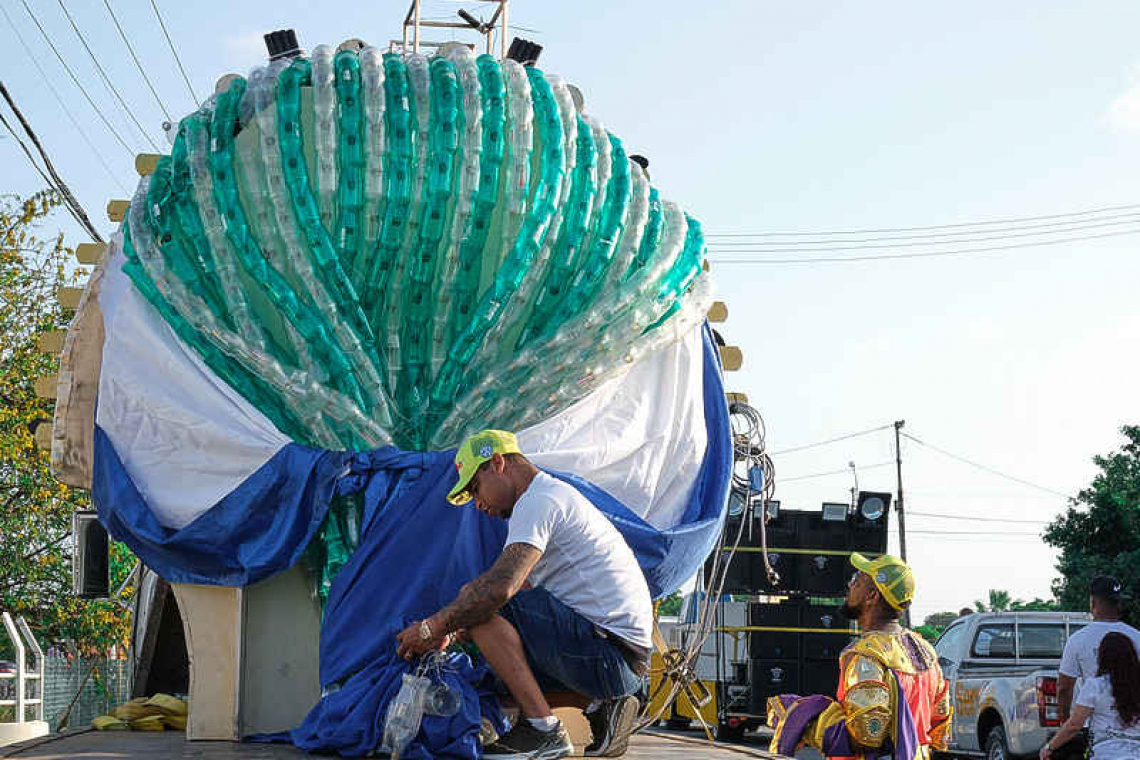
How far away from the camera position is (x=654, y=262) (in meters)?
7.39

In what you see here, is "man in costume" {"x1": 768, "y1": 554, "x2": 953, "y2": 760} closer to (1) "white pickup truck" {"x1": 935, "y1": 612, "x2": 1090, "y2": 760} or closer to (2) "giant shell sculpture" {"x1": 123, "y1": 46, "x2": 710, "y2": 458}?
(2) "giant shell sculpture" {"x1": 123, "y1": 46, "x2": 710, "y2": 458}

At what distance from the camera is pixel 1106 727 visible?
7.65m

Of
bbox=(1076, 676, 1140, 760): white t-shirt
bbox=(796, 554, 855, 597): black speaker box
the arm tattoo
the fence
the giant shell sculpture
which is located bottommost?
the fence

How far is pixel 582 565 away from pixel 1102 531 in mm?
25579

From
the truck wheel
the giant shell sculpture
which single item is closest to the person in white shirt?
the giant shell sculpture

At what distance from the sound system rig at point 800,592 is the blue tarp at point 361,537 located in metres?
12.9

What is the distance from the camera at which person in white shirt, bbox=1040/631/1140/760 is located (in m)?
7.55

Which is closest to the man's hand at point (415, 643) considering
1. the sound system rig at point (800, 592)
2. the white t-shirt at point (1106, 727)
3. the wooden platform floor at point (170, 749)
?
the wooden platform floor at point (170, 749)

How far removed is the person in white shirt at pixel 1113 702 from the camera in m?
7.55

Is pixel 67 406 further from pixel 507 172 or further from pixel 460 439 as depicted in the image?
pixel 507 172

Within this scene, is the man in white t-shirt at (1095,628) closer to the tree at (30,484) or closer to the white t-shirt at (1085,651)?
the white t-shirt at (1085,651)

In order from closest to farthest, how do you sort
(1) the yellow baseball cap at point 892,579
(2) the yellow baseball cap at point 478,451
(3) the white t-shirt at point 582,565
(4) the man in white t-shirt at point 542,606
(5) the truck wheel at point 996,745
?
1. (4) the man in white t-shirt at point 542,606
2. (3) the white t-shirt at point 582,565
3. (2) the yellow baseball cap at point 478,451
4. (1) the yellow baseball cap at point 892,579
5. (5) the truck wheel at point 996,745

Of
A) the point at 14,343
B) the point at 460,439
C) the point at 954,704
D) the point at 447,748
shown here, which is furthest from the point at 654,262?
the point at 14,343

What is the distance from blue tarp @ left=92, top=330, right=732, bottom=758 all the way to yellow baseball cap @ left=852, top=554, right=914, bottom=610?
3.70 ft
